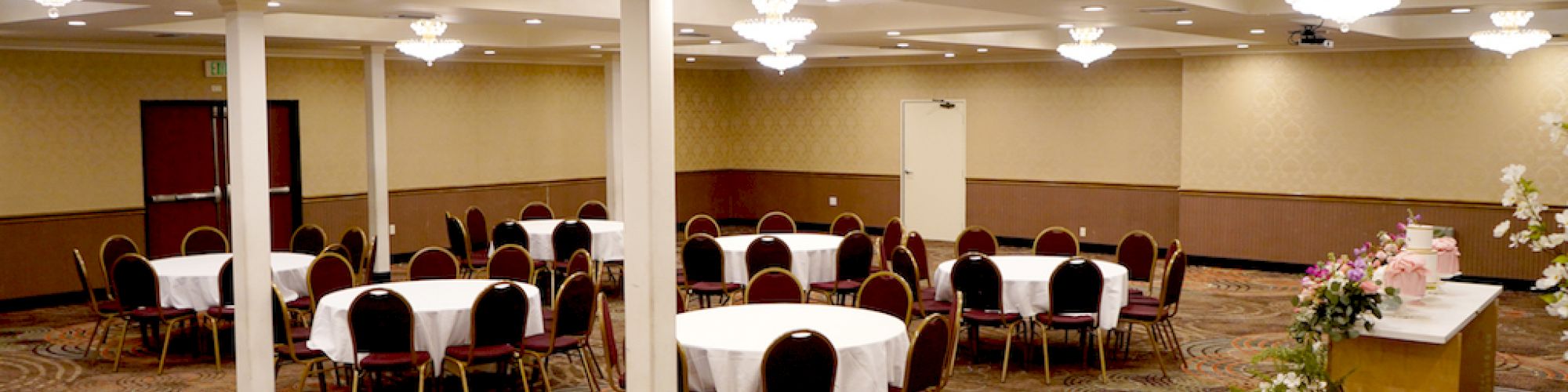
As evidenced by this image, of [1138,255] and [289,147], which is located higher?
[289,147]

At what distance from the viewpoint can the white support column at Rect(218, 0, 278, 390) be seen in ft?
24.9

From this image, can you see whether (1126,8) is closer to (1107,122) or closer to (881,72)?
(1107,122)

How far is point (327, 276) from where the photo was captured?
9.06 m

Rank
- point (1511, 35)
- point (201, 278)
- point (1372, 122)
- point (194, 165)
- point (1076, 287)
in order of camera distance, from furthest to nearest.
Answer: point (1372, 122) < point (194, 165) < point (1511, 35) < point (201, 278) < point (1076, 287)

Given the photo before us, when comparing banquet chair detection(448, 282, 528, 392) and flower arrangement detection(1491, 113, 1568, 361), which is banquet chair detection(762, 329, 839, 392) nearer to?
banquet chair detection(448, 282, 528, 392)

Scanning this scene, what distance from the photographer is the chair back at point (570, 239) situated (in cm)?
1172

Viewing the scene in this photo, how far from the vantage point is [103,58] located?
12.8 m

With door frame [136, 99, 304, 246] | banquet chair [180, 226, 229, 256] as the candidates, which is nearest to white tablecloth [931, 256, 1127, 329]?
banquet chair [180, 226, 229, 256]

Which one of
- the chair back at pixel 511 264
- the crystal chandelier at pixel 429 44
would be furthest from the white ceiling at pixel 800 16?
the chair back at pixel 511 264

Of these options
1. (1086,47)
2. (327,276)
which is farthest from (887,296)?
(1086,47)

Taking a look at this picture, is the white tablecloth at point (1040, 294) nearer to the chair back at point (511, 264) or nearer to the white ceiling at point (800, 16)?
the white ceiling at point (800, 16)

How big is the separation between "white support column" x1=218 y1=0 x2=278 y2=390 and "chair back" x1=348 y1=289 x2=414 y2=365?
0.63 metres

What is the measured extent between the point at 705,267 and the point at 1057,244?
290cm

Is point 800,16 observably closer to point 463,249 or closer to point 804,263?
point 804,263
